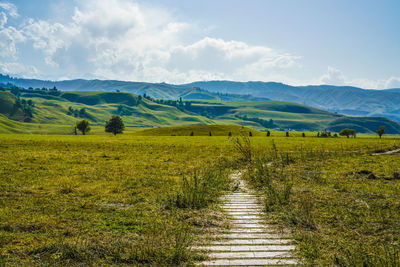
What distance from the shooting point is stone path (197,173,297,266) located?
6688mm

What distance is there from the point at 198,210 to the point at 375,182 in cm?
1227

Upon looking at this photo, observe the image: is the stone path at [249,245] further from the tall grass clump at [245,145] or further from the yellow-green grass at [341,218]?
the tall grass clump at [245,145]

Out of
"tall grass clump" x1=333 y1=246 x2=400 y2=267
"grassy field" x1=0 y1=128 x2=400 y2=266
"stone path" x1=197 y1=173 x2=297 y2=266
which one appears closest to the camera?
"tall grass clump" x1=333 y1=246 x2=400 y2=267

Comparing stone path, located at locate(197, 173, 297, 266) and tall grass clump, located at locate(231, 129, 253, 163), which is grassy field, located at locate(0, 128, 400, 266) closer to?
stone path, located at locate(197, 173, 297, 266)

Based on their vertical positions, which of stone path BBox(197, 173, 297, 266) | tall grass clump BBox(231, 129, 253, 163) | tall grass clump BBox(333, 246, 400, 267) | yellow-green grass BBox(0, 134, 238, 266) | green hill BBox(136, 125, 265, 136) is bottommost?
green hill BBox(136, 125, 265, 136)

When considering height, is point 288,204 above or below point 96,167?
above

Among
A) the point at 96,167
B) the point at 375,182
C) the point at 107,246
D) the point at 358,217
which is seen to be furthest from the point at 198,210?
the point at 96,167

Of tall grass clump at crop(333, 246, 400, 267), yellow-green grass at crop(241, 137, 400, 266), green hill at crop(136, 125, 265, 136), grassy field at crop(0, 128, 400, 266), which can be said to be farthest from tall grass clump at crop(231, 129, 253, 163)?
green hill at crop(136, 125, 265, 136)

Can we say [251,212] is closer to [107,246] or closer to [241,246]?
[241,246]

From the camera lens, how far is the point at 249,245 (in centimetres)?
764

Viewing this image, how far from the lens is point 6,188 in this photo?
1459 centimetres

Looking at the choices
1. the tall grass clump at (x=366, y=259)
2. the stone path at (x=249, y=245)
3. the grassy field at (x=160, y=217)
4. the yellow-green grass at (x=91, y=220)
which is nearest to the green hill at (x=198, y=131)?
the yellow-green grass at (x=91, y=220)

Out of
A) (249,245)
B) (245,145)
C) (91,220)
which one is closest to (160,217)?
(91,220)

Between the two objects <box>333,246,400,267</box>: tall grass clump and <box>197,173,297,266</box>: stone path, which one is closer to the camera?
<box>333,246,400,267</box>: tall grass clump
